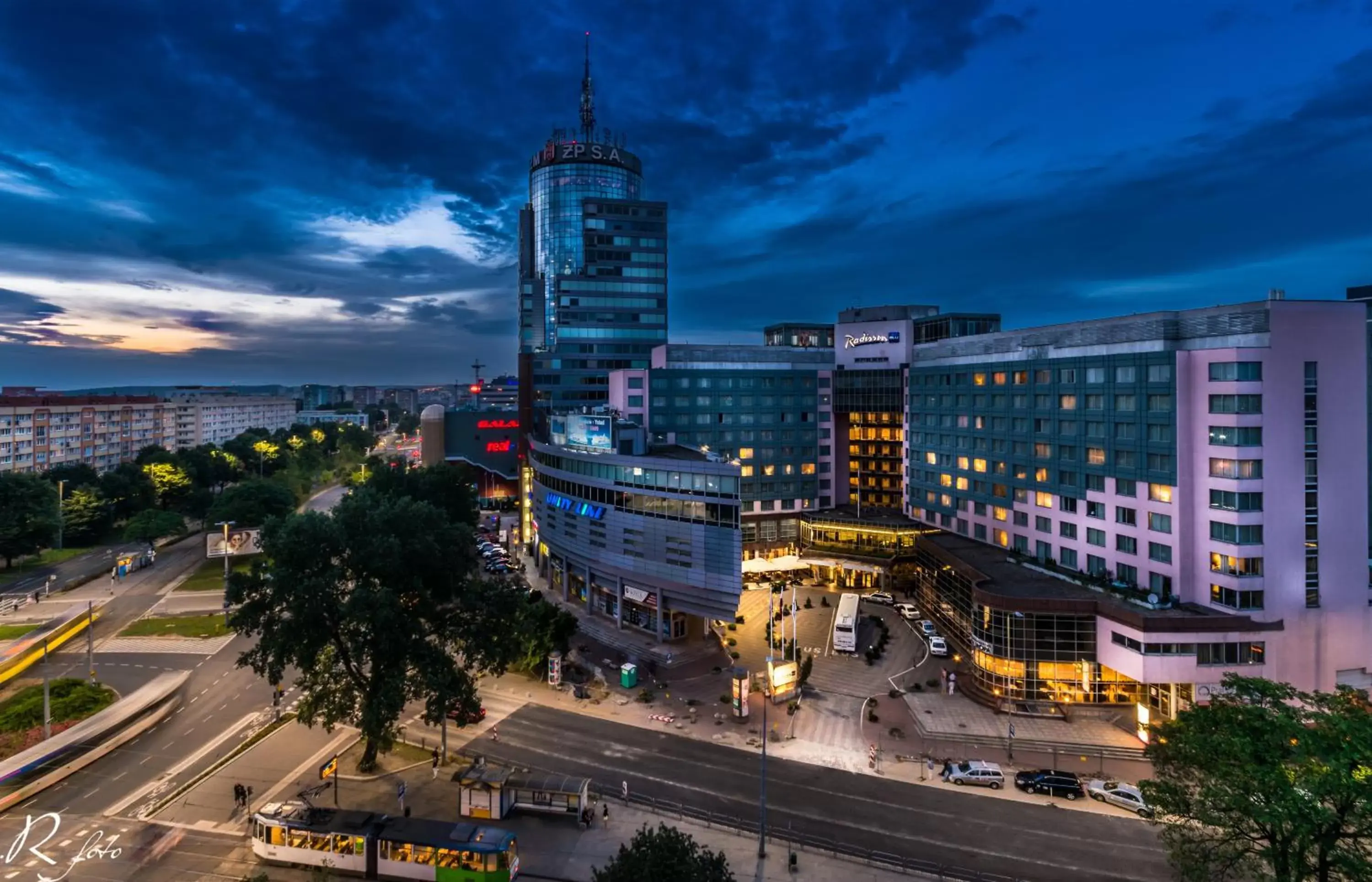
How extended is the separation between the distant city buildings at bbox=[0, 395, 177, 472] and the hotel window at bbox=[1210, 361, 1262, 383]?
18006cm

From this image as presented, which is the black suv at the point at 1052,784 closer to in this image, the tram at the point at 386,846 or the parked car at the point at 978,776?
the parked car at the point at 978,776

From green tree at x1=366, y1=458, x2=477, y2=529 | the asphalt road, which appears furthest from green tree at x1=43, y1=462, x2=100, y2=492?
the asphalt road

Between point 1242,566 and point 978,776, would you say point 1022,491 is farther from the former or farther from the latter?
point 978,776

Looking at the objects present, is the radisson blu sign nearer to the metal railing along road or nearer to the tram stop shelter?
the metal railing along road

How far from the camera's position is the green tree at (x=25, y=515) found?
298 feet

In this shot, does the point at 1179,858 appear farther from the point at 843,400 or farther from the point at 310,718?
the point at 843,400

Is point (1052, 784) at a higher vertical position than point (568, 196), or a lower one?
lower

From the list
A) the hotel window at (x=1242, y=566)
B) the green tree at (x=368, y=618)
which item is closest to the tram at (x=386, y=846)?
the green tree at (x=368, y=618)

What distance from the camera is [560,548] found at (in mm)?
80375

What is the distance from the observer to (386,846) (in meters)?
33.4

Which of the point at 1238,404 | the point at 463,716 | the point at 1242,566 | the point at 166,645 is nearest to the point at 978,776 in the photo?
the point at 1242,566

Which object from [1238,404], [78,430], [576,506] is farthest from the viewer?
[78,430]

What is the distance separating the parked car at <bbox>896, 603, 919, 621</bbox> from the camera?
7588cm

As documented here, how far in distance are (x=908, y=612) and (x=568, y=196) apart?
162m
